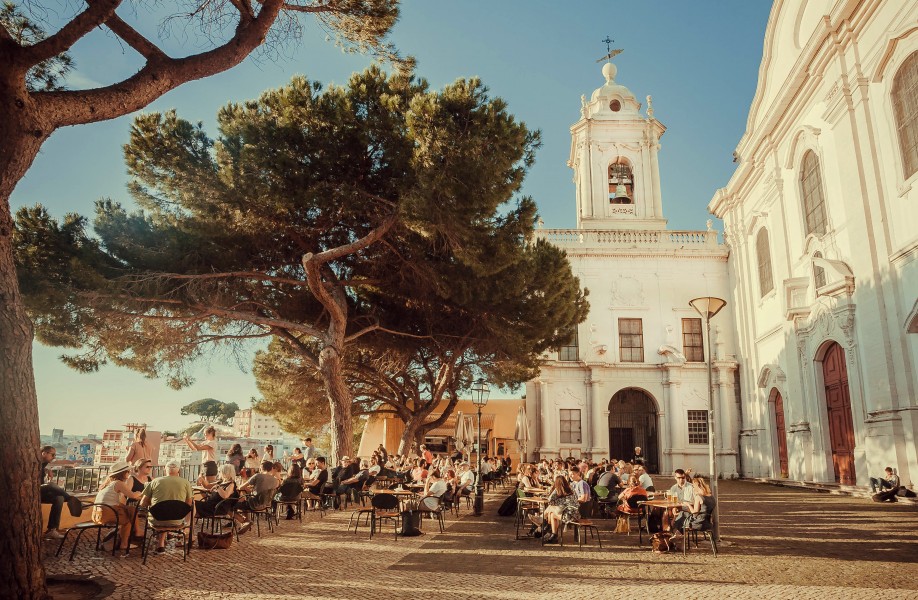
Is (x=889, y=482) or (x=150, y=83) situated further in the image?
(x=889, y=482)

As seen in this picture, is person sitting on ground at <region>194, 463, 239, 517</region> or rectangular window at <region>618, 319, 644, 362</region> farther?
rectangular window at <region>618, 319, 644, 362</region>

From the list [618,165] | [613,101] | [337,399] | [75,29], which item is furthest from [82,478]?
[613,101]

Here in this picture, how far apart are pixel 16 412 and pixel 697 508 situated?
7557 millimetres

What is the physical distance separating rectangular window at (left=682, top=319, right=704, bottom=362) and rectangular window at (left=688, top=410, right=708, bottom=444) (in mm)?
2151

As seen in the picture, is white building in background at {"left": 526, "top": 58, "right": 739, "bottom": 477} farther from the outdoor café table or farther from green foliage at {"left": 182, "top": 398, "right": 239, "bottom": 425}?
green foliage at {"left": 182, "top": 398, "right": 239, "bottom": 425}

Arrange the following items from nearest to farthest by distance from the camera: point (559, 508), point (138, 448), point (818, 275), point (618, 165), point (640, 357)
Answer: point (559, 508), point (138, 448), point (818, 275), point (640, 357), point (618, 165)

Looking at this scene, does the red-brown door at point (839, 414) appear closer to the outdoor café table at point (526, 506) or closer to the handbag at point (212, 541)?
the outdoor café table at point (526, 506)

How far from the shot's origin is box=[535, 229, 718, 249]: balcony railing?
25875mm

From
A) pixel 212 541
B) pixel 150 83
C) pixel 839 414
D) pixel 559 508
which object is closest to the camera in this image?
pixel 150 83

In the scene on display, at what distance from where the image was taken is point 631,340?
25.5m

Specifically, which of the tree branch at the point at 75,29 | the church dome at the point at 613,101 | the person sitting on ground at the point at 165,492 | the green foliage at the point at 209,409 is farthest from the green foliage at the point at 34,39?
the green foliage at the point at 209,409

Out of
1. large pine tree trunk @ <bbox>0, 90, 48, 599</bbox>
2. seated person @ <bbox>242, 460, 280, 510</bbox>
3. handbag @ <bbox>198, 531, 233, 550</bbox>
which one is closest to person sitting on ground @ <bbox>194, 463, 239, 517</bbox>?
seated person @ <bbox>242, 460, 280, 510</bbox>

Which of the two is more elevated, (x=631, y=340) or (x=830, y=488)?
(x=631, y=340)

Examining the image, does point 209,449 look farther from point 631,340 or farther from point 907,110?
point 631,340
